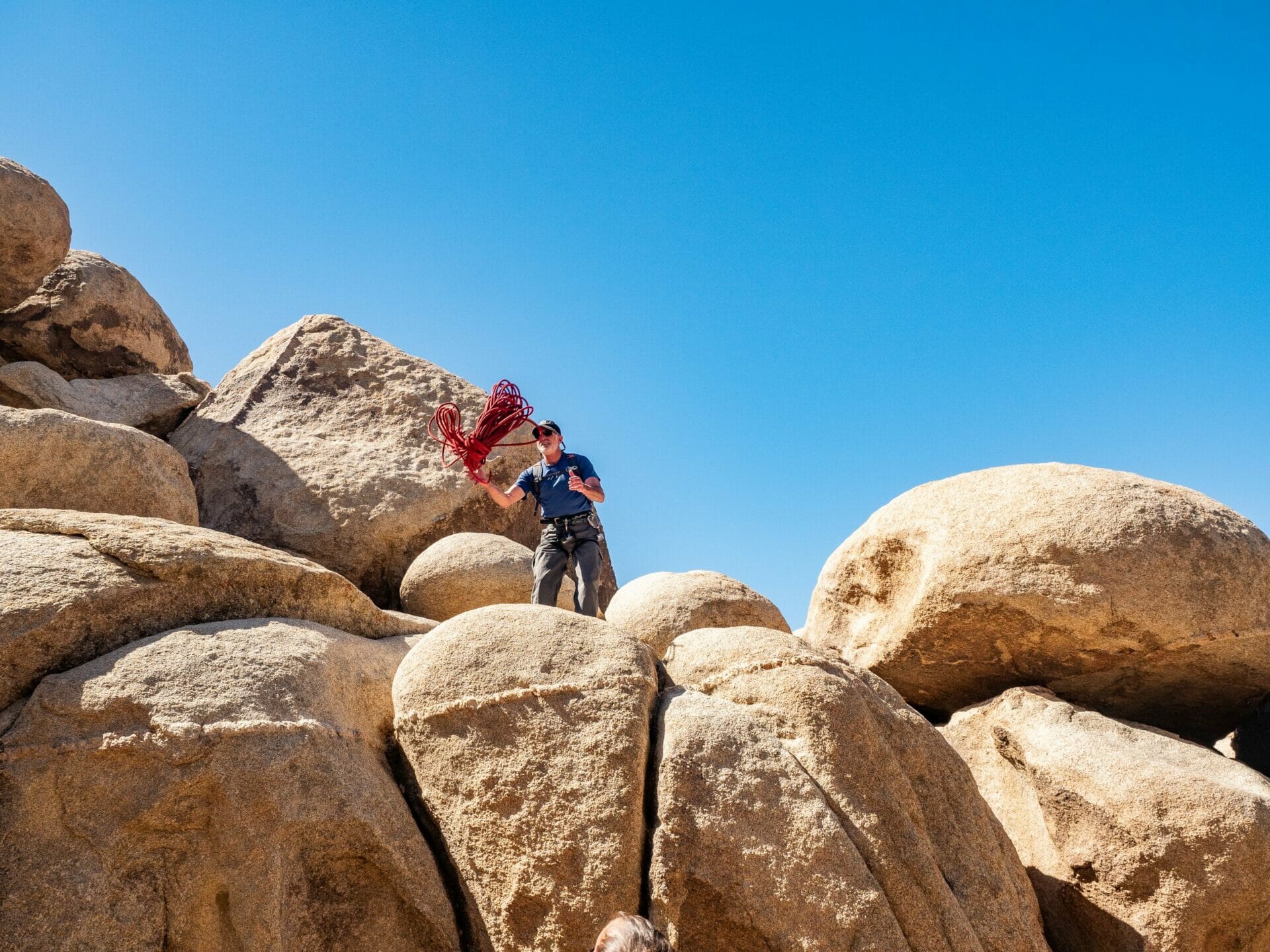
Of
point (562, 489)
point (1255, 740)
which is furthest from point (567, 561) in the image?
point (1255, 740)

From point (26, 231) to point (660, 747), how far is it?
386 inches

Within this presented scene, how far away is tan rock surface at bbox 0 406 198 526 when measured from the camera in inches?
292

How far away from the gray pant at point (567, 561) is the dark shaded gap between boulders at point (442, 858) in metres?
3.39

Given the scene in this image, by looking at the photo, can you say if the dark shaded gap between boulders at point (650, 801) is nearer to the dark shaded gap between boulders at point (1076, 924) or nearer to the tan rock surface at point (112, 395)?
the dark shaded gap between boulders at point (1076, 924)

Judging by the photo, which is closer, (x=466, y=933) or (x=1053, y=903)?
(x=466, y=933)

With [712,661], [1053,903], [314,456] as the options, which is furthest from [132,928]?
[314,456]

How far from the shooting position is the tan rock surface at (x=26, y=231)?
35.4 feet

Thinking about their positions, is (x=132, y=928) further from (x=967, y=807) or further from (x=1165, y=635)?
(x=1165, y=635)

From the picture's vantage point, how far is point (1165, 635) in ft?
20.3

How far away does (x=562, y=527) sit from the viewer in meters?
8.02

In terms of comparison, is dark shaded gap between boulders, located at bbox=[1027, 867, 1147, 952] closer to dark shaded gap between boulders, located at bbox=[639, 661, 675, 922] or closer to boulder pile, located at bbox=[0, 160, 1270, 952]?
boulder pile, located at bbox=[0, 160, 1270, 952]

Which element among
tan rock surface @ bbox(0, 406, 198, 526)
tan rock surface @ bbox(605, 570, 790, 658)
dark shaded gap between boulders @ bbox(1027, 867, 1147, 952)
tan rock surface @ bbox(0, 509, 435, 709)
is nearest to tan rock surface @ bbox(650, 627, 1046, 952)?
dark shaded gap between boulders @ bbox(1027, 867, 1147, 952)

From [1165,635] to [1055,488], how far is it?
1043 mm

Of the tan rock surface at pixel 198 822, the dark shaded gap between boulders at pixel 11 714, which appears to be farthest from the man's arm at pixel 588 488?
the dark shaded gap between boulders at pixel 11 714
